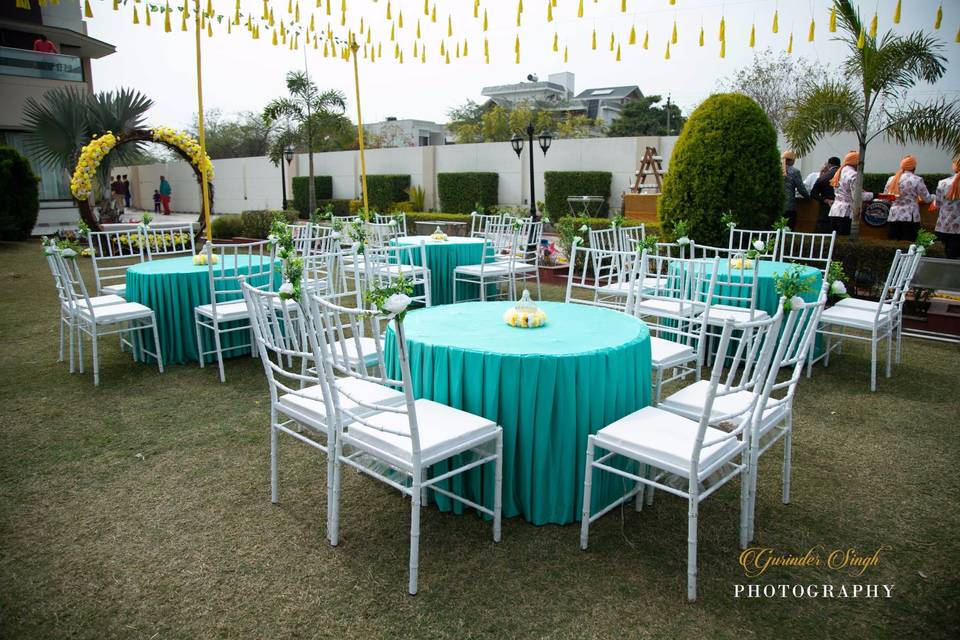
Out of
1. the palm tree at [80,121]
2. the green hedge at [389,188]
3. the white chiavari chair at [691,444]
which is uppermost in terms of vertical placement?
the palm tree at [80,121]

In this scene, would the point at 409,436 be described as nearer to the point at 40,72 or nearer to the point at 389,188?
the point at 40,72

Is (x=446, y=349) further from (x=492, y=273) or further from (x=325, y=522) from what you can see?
(x=492, y=273)

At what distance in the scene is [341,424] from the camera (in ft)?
8.55

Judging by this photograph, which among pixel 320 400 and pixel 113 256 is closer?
pixel 320 400

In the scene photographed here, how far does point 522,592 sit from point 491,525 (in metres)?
0.49

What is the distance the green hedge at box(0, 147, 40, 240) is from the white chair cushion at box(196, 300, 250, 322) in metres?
11.1

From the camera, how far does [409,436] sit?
7.56ft

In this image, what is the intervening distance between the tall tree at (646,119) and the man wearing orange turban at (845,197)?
108 feet

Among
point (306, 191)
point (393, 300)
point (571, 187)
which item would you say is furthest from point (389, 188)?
point (393, 300)

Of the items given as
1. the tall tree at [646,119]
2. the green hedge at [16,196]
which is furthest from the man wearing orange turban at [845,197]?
the tall tree at [646,119]

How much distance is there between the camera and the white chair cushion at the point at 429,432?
2.41 metres

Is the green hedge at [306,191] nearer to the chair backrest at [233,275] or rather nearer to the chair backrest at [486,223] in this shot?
the chair backrest at [486,223]

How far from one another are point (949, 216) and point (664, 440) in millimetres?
7118

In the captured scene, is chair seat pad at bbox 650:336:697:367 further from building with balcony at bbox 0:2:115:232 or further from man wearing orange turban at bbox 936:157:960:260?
building with balcony at bbox 0:2:115:232
